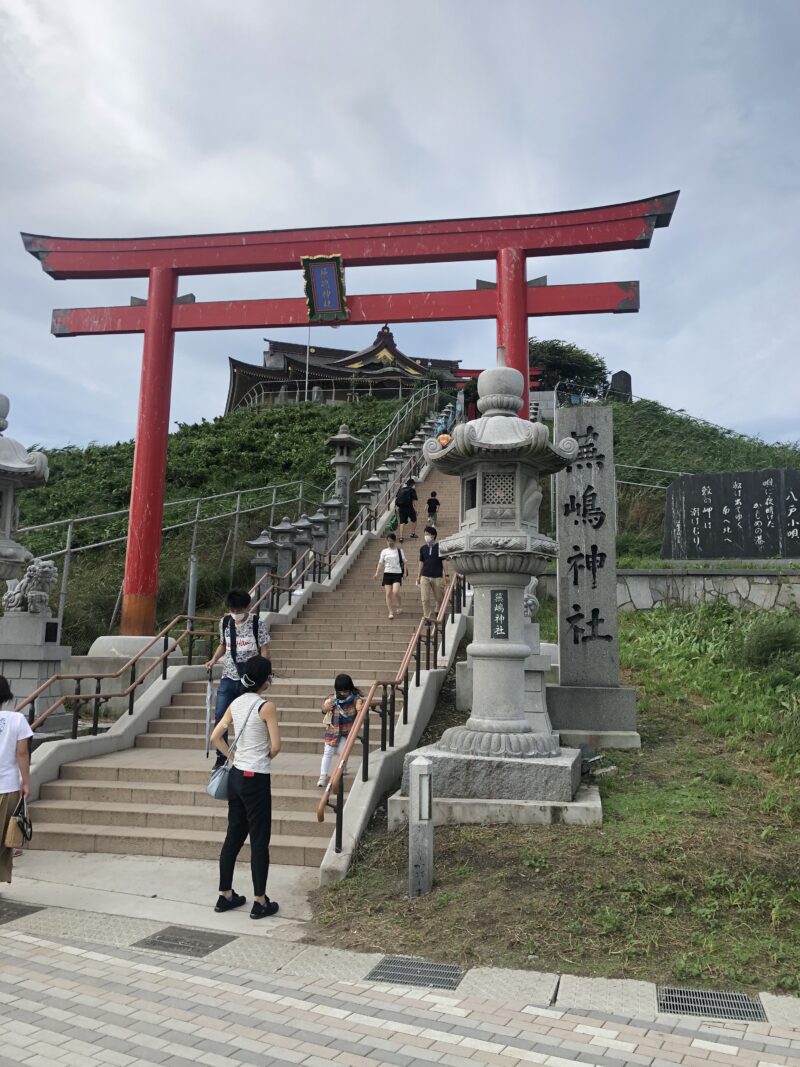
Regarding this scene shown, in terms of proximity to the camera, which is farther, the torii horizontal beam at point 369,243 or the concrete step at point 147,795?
the torii horizontal beam at point 369,243

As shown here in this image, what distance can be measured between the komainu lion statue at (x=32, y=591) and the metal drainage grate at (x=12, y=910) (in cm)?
494

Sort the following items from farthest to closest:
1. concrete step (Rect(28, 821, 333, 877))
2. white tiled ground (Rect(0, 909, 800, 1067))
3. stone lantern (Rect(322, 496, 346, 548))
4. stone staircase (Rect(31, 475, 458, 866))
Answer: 1. stone lantern (Rect(322, 496, 346, 548))
2. stone staircase (Rect(31, 475, 458, 866))
3. concrete step (Rect(28, 821, 333, 877))
4. white tiled ground (Rect(0, 909, 800, 1067))

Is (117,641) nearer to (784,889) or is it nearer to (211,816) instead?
(211,816)

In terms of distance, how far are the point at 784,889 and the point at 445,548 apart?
384 cm

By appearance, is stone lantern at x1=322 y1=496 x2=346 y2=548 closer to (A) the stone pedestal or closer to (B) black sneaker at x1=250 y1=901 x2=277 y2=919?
(A) the stone pedestal

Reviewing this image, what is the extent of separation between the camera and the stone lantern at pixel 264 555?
1463 cm

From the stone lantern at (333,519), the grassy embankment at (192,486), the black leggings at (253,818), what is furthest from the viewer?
the stone lantern at (333,519)

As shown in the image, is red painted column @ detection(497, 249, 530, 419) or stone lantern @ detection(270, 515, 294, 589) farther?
stone lantern @ detection(270, 515, 294, 589)

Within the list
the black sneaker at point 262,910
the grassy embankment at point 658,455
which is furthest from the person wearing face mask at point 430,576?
the grassy embankment at point 658,455

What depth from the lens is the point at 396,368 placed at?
1731 inches

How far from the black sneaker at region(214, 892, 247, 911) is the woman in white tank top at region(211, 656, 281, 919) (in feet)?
0.56

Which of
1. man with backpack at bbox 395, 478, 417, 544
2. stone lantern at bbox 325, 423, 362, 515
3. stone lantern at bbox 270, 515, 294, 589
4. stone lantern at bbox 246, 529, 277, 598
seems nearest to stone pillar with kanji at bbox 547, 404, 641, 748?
stone lantern at bbox 246, 529, 277, 598

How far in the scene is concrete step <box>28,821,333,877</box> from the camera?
6.47m

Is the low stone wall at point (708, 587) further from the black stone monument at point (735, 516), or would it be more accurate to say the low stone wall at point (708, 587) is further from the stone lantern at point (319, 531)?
the stone lantern at point (319, 531)
